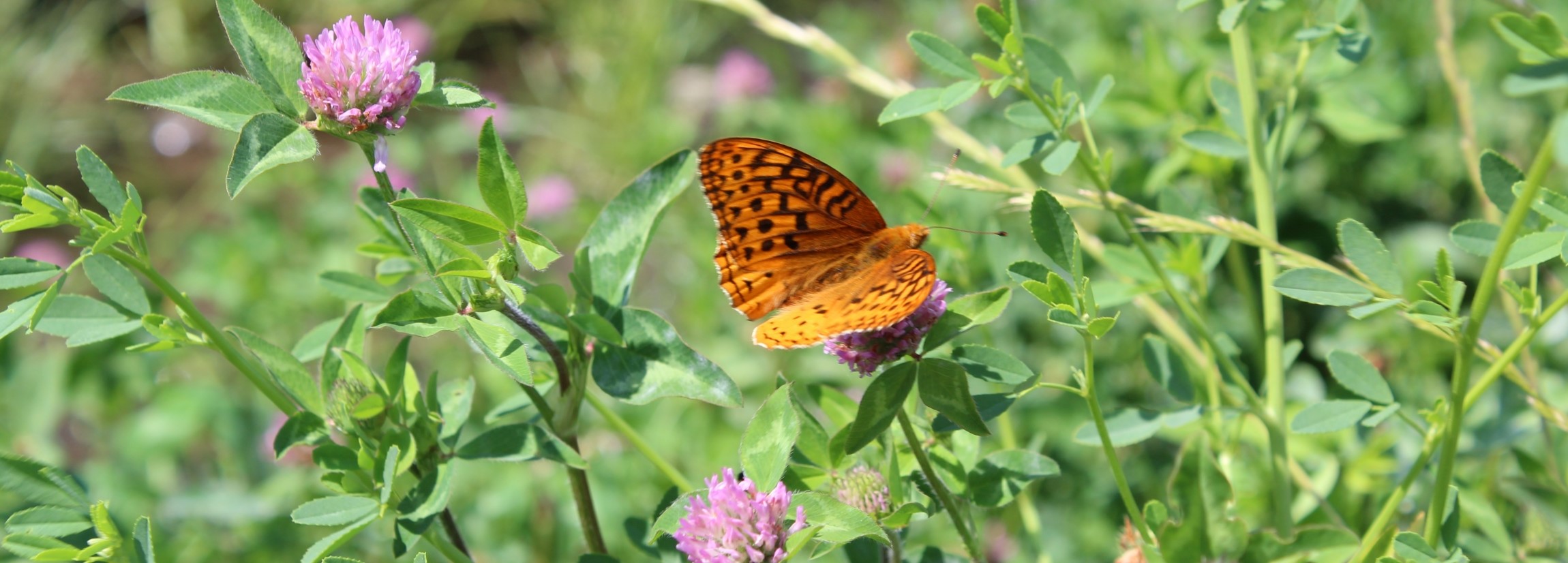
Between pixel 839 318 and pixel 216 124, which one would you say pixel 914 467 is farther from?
pixel 216 124

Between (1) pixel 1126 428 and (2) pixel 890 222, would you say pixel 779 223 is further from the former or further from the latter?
(2) pixel 890 222

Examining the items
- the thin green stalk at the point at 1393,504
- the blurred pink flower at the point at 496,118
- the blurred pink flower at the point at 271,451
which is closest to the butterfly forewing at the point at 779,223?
the thin green stalk at the point at 1393,504

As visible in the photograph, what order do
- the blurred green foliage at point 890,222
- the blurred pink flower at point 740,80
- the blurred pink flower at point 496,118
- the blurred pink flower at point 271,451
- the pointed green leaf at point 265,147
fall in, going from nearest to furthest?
1. the pointed green leaf at point 265,147
2. the blurred green foliage at point 890,222
3. the blurred pink flower at point 271,451
4. the blurred pink flower at point 740,80
5. the blurred pink flower at point 496,118

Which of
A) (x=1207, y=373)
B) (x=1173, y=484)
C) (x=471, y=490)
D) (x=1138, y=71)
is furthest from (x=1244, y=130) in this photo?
(x=471, y=490)

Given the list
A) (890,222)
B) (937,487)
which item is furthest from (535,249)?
(890,222)

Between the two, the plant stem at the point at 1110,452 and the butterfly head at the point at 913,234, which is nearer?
the plant stem at the point at 1110,452

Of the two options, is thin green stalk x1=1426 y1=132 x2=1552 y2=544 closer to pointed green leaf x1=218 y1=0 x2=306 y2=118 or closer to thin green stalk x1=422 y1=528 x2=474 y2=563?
thin green stalk x1=422 y1=528 x2=474 y2=563

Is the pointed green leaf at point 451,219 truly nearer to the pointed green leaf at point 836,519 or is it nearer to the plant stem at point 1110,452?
the pointed green leaf at point 836,519
